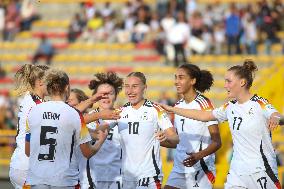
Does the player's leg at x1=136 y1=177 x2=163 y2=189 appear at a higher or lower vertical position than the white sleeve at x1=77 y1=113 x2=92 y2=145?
lower

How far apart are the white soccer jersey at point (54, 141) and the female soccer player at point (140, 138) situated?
1934 mm

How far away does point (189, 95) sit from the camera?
12.4 meters

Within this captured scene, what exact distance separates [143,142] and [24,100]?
1.60 meters

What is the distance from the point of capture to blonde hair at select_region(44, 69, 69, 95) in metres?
9.55

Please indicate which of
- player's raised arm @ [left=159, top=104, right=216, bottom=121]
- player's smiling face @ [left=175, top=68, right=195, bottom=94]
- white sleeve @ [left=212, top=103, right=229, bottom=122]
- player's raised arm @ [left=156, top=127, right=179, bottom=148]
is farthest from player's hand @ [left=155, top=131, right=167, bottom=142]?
player's smiling face @ [left=175, top=68, right=195, bottom=94]

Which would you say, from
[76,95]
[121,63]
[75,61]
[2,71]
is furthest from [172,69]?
[76,95]

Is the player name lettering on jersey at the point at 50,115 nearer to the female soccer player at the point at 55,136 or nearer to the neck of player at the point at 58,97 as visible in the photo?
the female soccer player at the point at 55,136

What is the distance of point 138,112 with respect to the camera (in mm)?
11711

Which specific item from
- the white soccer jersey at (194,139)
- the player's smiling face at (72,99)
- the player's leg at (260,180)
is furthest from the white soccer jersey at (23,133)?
the player's leg at (260,180)

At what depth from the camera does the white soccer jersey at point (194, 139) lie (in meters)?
12.3

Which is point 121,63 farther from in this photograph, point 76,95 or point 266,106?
point 266,106

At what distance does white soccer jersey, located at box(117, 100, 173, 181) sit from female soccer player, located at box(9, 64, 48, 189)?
1.29 meters

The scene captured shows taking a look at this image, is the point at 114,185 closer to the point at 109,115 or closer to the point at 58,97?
the point at 109,115

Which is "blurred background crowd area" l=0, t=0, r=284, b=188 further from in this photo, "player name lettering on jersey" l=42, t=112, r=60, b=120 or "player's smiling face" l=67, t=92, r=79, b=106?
"player name lettering on jersey" l=42, t=112, r=60, b=120
